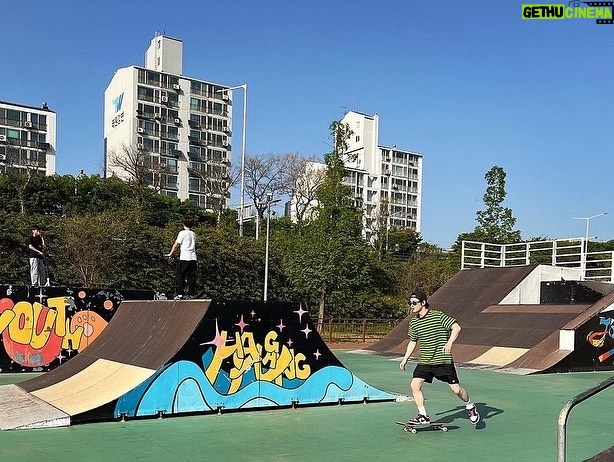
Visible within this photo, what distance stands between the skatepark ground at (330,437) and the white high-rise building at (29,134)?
59.2 meters

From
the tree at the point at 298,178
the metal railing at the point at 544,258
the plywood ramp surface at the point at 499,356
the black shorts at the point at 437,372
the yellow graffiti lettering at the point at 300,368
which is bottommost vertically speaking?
the plywood ramp surface at the point at 499,356

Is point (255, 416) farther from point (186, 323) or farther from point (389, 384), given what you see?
point (389, 384)

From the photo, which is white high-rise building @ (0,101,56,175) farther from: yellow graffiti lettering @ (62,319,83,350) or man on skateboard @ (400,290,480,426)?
man on skateboard @ (400,290,480,426)

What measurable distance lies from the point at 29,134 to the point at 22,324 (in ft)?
192

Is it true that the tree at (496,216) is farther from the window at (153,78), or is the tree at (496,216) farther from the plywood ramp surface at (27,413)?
the window at (153,78)

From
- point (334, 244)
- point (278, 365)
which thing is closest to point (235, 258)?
point (334, 244)

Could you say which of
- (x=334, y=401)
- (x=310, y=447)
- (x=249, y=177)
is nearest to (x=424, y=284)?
(x=249, y=177)

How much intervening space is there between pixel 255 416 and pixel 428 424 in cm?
233

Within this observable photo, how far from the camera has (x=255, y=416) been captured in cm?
807

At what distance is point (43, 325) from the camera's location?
1322 cm

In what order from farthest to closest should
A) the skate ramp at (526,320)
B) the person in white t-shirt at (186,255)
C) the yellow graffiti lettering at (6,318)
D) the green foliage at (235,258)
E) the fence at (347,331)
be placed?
the green foliage at (235,258)
the fence at (347,331)
the skate ramp at (526,320)
the yellow graffiti lettering at (6,318)
the person in white t-shirt at (186,255)

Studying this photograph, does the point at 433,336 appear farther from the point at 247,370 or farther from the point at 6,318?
the point at 6,318

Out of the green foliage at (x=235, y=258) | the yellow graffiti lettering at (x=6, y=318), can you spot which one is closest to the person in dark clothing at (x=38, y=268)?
the yellow graffiti lettering at (x=6, y=318)

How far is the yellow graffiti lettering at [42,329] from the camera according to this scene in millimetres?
13180
